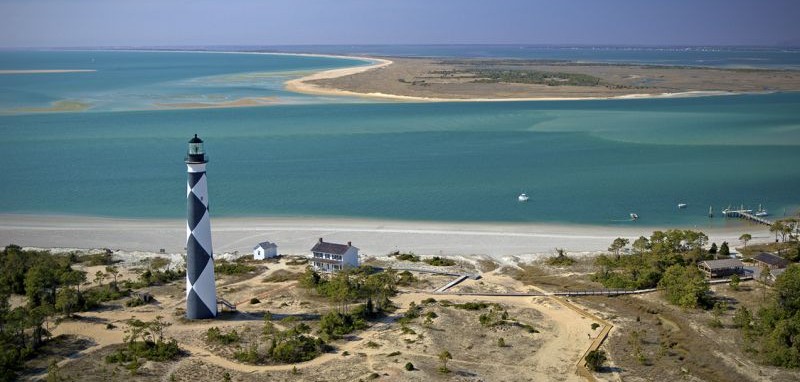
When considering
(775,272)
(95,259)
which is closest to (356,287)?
(95,259)

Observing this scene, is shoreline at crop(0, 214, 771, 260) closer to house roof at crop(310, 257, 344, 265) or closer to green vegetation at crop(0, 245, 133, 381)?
house roof at crop(310, 257, 344, 265)

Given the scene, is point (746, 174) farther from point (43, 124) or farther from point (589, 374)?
point (43, 124)

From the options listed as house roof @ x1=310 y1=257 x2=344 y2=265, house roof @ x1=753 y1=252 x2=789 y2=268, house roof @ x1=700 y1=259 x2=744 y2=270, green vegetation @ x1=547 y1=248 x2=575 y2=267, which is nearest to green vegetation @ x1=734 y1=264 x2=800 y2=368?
house roof @ x1=700 y1=259 x2=744 y2=270

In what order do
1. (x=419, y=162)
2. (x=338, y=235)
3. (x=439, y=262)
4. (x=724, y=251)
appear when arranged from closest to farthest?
(x=439, y=262), (x=724, y=251), (x=338, y=235), (x=419, y=162)

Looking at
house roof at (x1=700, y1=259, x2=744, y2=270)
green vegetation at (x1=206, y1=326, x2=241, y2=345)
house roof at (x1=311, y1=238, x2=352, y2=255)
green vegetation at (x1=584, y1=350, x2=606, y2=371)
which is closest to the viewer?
green vegetation at (x1=584, y1=350, x2=606, y2=371)

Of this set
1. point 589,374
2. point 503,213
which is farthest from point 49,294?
point 503,213

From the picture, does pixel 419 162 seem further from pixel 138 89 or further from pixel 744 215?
pixel 138 89

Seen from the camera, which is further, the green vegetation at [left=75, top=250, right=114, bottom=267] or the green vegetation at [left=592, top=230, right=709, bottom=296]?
the green vegetation at [left=75, top=250, right=114, bottom=267]
